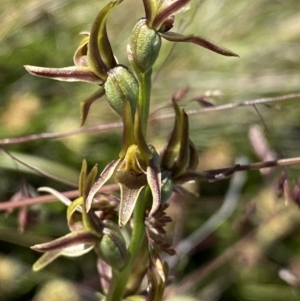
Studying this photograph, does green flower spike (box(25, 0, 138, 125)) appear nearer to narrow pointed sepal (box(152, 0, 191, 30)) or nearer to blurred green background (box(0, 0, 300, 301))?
narrow pointed sepal (box(152, 0, 191, 30))

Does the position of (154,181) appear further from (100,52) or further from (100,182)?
(100,52)

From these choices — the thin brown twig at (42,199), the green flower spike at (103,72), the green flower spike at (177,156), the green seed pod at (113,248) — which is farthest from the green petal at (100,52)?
the thin brown twig at (42,199)

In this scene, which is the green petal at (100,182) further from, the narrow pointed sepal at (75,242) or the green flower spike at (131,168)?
the narrow pointed sepal at (75,242)

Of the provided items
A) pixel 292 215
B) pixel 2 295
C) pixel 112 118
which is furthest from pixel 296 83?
pixel 2 295

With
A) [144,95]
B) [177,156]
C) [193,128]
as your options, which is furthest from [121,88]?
[193,128]

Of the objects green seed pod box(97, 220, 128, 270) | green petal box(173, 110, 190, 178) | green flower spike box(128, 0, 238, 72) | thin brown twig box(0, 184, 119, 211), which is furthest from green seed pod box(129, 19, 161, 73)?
thin brown twig box(0, 184, 119, 211)

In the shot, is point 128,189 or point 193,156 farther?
point 193,156
